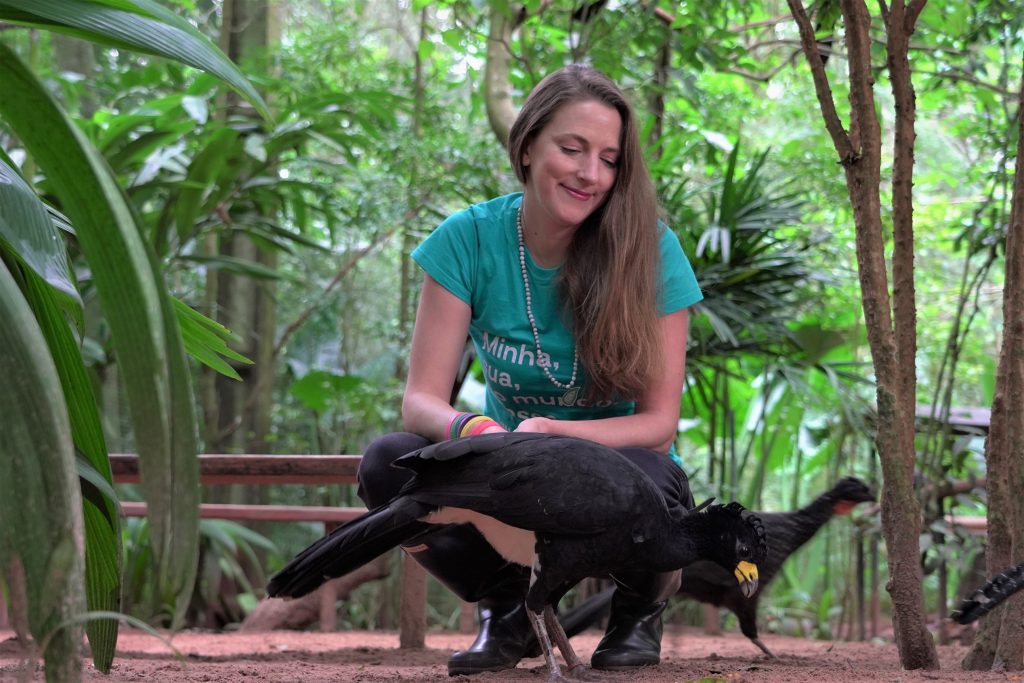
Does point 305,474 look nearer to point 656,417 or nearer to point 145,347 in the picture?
point 656,417

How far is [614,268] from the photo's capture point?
2123 millimetres

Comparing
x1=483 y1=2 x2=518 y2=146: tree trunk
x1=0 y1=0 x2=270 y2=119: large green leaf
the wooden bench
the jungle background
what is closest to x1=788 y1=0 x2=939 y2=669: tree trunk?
the jungle background

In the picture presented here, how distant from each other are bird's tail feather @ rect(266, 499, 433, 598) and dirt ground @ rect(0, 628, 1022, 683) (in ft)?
0.58

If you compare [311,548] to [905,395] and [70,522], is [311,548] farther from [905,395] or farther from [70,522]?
[905,395]

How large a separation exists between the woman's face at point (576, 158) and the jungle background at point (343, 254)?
434 mm

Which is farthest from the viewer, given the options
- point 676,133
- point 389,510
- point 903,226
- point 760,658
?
point 676,133

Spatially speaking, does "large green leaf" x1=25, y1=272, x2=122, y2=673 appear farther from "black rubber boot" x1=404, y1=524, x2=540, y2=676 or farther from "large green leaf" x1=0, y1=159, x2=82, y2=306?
"black rubber boot" x1=404, y1=524, x2=540, y2=676

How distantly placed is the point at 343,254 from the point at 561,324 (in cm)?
519

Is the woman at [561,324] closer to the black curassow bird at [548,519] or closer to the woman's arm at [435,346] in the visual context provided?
the woman's arm at [435,346]

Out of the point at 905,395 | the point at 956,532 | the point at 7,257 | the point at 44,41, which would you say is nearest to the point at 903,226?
the point at 905,395

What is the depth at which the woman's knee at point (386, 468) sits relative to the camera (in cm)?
205

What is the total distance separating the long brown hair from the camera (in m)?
2.11

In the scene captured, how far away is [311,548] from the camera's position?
1.91 metres

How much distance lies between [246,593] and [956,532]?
3591mm
